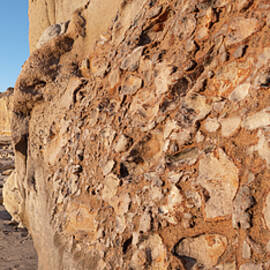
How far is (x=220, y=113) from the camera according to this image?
1410 millimetres

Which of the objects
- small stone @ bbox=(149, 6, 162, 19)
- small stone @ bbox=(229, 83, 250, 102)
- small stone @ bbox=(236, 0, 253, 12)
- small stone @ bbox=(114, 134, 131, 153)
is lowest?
small stone @ bbox=(114, 134, 131, 153)

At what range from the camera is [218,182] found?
134cm

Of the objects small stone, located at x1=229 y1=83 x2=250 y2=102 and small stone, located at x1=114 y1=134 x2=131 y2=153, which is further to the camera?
small stone, located at x1=114 y1=134 x2=131 y2=153

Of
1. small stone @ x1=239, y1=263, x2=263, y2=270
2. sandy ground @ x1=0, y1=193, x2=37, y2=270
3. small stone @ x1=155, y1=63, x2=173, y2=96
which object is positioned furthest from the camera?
sandy ground @ x1=0, y1=193, x2=37, y2=270

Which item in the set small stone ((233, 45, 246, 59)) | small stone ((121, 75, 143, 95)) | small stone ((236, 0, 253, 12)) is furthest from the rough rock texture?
small stone ((236, 0, 253, 12))

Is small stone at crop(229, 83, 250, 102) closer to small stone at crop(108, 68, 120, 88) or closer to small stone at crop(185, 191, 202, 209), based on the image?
small stone at crop(185, 191, 202, 209)

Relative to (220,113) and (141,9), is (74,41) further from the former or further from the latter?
(220,113)

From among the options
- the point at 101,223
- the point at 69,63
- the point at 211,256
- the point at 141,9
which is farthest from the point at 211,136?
the point at 69,63

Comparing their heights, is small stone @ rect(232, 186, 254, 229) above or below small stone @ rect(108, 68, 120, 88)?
below

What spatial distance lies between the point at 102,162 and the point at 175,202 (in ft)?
2.30

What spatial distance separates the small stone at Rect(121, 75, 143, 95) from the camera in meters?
1.93

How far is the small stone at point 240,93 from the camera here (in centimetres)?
133

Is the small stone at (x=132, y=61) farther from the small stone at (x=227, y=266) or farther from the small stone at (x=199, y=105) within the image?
the small stone at (x=227, y=266)

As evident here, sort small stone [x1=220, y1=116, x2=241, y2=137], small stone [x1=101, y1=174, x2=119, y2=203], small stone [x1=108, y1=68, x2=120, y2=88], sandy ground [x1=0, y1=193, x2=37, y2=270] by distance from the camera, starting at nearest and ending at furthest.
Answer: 1. small stone [x1=220, y1=116, x2=241, y2=137]
2. small stone [x1=101, y1=174, x2=119, y2=203]
3. small stone [x1=108, y1=68, x2=120, y2=88]
4. sandy ground [x1=0, y1=193, x2=37, y2=270]
